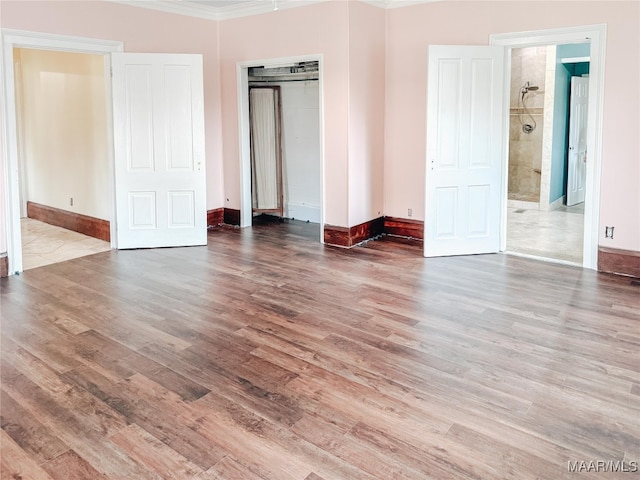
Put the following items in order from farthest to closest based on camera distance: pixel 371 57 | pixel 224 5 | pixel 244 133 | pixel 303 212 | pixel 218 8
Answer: pixel 303 212 < pixel 244 133 < pixel 218 8 < pixel 224 5 < pixel 371 57

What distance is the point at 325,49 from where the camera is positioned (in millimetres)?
6027

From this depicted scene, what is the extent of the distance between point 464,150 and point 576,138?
4.62 m

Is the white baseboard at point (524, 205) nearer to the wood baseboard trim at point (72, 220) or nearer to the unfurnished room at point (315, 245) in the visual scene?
the unfurnished room at point (315, 245)

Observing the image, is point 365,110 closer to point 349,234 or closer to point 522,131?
point 349,234

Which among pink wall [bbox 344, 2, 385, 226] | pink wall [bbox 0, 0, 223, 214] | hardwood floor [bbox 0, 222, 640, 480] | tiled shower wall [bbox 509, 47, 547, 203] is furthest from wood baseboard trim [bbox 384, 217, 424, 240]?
tiled shower wall [bbox 509, 47, 547, 203]

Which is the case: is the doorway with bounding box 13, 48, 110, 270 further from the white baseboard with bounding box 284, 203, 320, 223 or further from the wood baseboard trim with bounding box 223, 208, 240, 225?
the white baseboard with bounding box 284, 203, 320, 223

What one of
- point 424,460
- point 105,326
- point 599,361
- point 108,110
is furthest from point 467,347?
point 108,110

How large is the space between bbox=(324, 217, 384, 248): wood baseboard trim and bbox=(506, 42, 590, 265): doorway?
236cm

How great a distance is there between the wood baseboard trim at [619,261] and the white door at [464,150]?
106cm

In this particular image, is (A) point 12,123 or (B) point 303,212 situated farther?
(B) point 303,212

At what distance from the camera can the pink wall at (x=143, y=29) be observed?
5.20 meters

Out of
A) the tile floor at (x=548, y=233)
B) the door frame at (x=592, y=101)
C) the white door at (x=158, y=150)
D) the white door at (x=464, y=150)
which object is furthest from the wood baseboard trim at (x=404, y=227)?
the white door at (x=158, y=150)

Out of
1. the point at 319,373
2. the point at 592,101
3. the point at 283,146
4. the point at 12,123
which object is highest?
the point at 592,101

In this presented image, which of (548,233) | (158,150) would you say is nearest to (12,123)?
(158,150)
